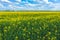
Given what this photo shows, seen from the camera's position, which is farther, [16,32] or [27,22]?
[27,22]

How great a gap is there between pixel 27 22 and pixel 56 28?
42.2 inches

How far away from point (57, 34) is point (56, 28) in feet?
1.04

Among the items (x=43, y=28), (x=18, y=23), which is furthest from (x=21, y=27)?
(x=43, y=28)

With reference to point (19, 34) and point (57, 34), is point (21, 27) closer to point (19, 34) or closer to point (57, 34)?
point (19, 34)

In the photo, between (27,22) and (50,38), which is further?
(27,22)

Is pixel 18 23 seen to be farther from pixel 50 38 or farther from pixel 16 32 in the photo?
pixel 50 38

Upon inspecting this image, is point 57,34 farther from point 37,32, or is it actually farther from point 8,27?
point 8,27

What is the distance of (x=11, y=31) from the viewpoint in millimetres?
7941

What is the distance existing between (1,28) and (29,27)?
1.00 m

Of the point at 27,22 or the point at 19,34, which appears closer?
the point at 19,34

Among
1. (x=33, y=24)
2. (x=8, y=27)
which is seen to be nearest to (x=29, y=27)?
(x=33, y=24)

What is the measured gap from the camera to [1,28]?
8203 mm

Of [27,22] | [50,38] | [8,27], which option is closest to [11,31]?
[8,27]

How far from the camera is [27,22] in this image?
8.41 metres
